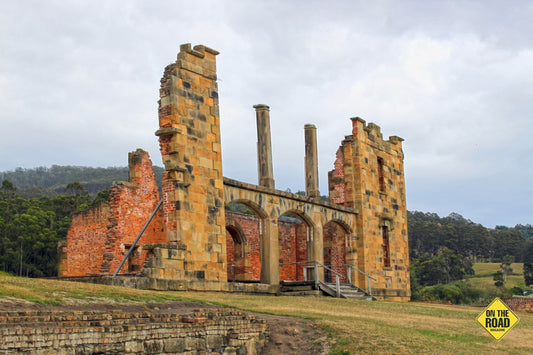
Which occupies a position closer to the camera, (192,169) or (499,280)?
(192,169)

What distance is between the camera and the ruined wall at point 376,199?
27906 mm

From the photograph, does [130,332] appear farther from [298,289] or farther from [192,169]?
[298,289]

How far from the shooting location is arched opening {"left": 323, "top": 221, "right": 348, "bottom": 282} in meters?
27.7

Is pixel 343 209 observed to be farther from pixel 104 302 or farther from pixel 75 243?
pixel 104 302

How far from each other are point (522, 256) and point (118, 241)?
71717 millimetres

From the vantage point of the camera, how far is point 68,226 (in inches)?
1882

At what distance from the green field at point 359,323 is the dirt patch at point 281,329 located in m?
0.22

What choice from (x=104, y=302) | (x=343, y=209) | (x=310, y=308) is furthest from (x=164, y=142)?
(x=343, y=209)

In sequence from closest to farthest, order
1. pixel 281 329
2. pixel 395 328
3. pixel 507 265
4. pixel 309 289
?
pixel 281 329
pixel 395 328
pixel 309 289
pixel 507 265

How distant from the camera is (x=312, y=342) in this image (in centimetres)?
1268

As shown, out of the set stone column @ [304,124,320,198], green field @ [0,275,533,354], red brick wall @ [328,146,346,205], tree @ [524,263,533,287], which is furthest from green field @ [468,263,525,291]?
green field @ [0,275,533,354]

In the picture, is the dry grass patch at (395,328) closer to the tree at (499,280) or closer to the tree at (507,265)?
the tree at (499,280)

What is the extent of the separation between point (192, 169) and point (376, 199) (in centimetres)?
1180

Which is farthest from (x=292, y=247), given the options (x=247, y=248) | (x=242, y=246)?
(x=242, y=246)
